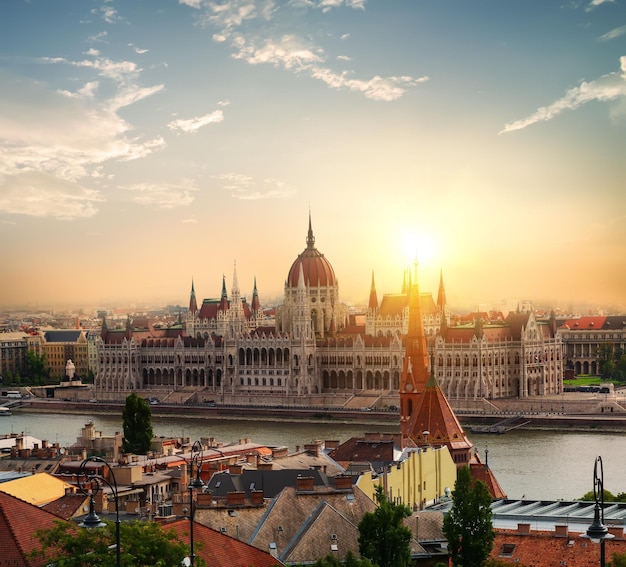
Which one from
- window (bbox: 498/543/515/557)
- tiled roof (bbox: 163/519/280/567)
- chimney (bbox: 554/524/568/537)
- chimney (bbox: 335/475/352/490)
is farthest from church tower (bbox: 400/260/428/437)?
tiled roof (bbox: 163/519/280/567)

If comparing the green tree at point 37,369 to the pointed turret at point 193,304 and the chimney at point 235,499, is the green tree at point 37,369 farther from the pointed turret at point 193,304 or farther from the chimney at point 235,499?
the chimney at point 235,499

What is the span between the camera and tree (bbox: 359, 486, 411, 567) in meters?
22.8

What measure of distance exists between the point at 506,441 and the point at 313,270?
43.0 meters

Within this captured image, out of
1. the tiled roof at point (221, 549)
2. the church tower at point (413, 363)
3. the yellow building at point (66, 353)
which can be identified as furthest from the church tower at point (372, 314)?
the tiled roof at point (221, 549)

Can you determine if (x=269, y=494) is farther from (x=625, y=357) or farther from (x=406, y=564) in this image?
(x=625, y=357)

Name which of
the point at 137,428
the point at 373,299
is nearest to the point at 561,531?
the point at 137,428

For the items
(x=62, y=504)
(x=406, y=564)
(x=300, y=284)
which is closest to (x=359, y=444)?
(x=62, y=504)

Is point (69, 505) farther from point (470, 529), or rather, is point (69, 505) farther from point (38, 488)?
point (470, 529)

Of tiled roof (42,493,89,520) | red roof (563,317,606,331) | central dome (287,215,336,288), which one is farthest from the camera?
red roof (563,317,606,331)

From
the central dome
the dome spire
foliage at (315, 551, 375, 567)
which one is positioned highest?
the dome spire

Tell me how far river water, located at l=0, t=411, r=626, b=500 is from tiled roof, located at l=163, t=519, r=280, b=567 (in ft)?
65.1

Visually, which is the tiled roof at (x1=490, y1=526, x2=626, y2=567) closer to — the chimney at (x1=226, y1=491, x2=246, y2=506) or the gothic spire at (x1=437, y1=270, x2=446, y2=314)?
the chimney at (x1=226, y1=491, x2=246, y2=506)

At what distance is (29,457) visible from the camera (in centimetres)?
4469

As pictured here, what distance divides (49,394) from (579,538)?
8774cm
